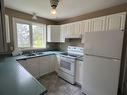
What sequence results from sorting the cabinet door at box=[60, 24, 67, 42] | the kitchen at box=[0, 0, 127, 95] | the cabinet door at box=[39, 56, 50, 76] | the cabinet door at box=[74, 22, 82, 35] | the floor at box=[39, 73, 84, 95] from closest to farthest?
the kitchen at box=[0, 0, 127, 95] → the floor at box=[39, 73, 84, 95] → the cabinet door at box=[74, 22, 82, 35] → the cabinet door at box=[39, 56, 50, 76] → the cabinet door at box=[60, 24, 67, 42]

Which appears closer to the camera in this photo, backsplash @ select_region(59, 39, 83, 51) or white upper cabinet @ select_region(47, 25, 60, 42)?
backsplash @ select_region(59, 39, 83, 51)

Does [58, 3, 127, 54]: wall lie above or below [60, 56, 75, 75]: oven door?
above

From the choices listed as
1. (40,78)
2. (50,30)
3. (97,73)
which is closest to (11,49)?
(40,78)

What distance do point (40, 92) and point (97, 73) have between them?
147 centimetres

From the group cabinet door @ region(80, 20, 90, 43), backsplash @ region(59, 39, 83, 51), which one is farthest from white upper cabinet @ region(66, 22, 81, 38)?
backsplash @ region(59, 39, 83, 51)

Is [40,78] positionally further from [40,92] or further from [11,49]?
[40,92]

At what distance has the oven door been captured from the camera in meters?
2.58

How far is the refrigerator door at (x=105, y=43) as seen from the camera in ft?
5.07

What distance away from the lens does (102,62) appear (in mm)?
1764

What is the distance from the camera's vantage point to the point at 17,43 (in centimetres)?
288

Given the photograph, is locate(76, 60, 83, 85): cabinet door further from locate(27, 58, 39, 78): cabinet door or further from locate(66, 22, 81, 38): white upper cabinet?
locate(27, 58, 39, 78): cabinet door

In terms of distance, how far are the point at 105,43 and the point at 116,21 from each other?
0.71 m

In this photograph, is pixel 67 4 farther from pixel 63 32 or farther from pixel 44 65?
pixel 44 65

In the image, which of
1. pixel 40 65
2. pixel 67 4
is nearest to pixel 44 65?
pixel 40 65
